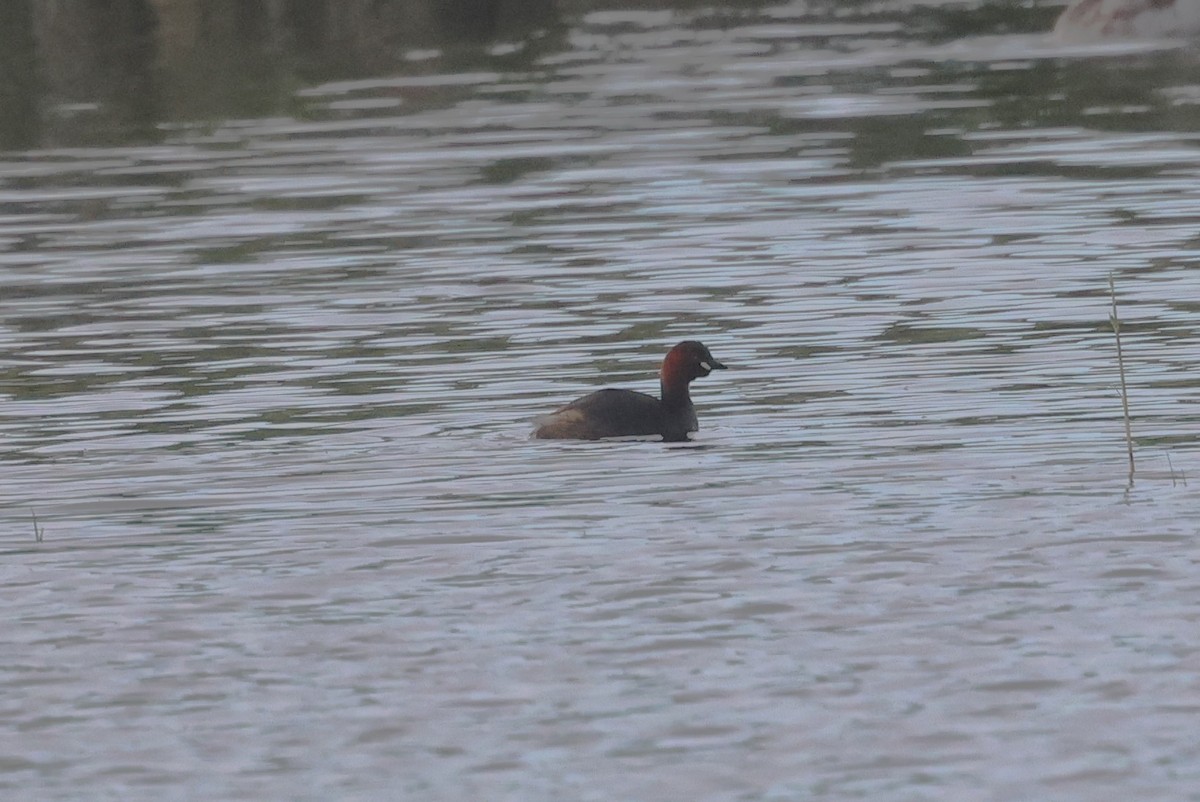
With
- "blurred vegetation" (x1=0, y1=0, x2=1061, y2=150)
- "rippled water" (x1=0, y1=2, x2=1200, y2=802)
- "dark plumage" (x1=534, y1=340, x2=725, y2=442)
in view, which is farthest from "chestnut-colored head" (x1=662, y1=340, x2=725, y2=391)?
"blurred vegetation" (x1=0, y1=0, x2=1061, y2=150)

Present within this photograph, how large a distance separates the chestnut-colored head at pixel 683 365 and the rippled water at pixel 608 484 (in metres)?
0.40

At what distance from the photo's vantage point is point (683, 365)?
1642 centimetres

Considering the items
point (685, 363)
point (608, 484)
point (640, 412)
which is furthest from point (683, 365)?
point (608, 484)

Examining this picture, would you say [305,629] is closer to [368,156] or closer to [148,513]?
[148,513]

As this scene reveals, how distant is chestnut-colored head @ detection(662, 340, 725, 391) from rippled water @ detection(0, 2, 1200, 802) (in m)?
0.40

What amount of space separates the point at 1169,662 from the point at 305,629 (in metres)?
3.61

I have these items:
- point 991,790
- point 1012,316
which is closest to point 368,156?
point 1012,316

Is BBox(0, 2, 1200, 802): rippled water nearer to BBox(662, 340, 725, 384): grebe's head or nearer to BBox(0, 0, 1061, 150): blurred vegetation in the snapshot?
BBox(662, 340, 725, 384): grebe's head

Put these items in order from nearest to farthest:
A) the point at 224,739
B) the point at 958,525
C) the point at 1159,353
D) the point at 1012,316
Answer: the point at 224,739 → the point at 958,525 → the point at 1159,353 → the point at 1012,316

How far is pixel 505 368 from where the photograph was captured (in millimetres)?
18781

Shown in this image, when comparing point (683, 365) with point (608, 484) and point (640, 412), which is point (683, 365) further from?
point (608, 484)

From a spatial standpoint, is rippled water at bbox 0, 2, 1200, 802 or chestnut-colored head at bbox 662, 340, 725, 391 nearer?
rippled water at bbox 0, 2, 1200, 802

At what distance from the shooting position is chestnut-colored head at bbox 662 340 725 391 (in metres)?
16.4

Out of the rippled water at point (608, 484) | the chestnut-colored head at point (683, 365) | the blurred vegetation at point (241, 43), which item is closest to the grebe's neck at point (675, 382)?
the chestnut-colored head at point (683, 365)
